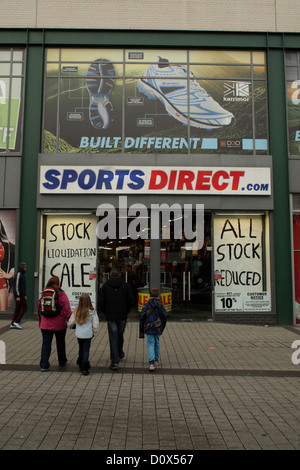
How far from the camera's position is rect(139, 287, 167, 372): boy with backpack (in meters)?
7.00

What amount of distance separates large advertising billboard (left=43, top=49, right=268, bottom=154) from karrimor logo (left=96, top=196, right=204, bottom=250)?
6.21 feet

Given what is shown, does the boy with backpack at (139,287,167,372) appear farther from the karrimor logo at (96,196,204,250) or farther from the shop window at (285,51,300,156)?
the shop window at (285,51,300,156)

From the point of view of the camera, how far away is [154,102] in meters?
12.9

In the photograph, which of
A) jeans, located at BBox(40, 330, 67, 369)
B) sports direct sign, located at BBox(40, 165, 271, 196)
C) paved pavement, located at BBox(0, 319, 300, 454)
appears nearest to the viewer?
paved pavement, located at BBox(0, 319, 300, 454)

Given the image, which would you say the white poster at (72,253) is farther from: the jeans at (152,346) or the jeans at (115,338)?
the jeans at (152,346)

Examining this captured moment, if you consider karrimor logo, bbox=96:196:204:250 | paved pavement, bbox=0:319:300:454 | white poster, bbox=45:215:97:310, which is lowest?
paved pavement, bbox=0:319:300:454

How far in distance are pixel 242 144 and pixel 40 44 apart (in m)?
7.49

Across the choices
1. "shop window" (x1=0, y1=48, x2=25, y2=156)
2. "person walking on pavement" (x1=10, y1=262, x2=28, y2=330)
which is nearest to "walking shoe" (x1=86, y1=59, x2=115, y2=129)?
"shop window" (x1=0, y1=48, x2=25, y2=156)

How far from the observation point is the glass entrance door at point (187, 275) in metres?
12.7

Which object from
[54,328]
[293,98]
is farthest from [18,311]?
[293,98]

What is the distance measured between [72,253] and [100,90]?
5.52 metres

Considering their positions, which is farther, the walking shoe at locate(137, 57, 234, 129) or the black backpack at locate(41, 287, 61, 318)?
the walking shoe at locate(137, 57, 234, 129)

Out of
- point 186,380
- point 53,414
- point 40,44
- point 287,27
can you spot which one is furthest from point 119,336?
point 287,27

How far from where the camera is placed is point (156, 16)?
511 inches
